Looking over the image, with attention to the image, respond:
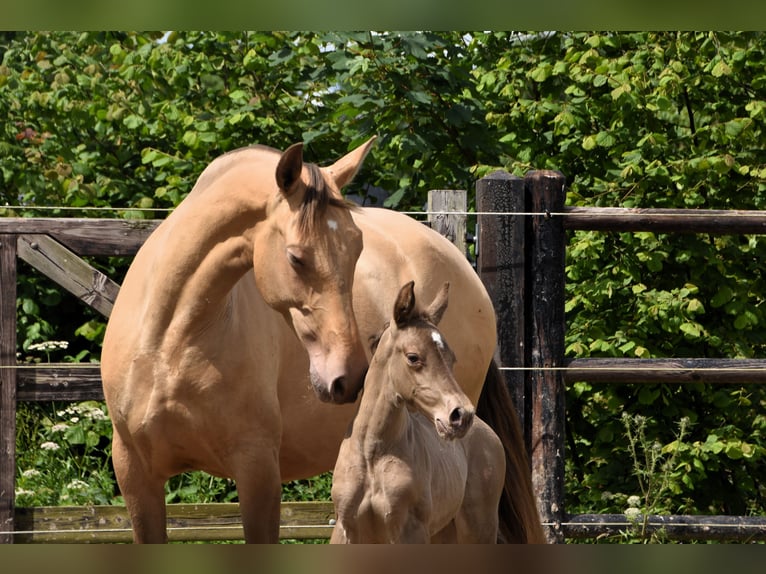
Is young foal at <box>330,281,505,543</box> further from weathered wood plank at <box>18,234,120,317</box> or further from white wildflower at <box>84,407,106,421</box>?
white wildflower at <box>84,407,106,421</box>

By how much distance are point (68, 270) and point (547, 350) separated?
199 cm

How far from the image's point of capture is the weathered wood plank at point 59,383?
4227 millimetres

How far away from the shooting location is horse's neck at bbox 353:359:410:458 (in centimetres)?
266

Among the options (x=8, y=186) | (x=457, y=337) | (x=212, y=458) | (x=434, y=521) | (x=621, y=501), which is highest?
(x=8, y=186)

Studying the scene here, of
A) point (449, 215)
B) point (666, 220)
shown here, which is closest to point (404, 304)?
point (449, 215)

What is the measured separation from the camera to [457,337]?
139 inches

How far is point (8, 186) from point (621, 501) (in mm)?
4151

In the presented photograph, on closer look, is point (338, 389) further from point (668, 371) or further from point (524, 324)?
point (668, 371)

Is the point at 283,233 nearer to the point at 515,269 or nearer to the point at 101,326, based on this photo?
the point at 515,269

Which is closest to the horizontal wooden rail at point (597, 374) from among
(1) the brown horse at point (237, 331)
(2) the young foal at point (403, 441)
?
A: (1) the brown horse at point (237, 331)

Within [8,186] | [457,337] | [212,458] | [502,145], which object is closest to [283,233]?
[212,458]

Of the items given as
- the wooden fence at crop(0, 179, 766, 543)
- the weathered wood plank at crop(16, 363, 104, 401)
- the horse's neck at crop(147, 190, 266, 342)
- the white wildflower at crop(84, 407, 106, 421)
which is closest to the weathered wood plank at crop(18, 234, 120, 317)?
the wooden fence at crop(0, 179, 766, 543)

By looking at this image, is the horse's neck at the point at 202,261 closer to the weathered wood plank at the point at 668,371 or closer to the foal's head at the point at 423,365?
the foal's head at the point at 423,365

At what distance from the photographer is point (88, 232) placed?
13.9 feet
